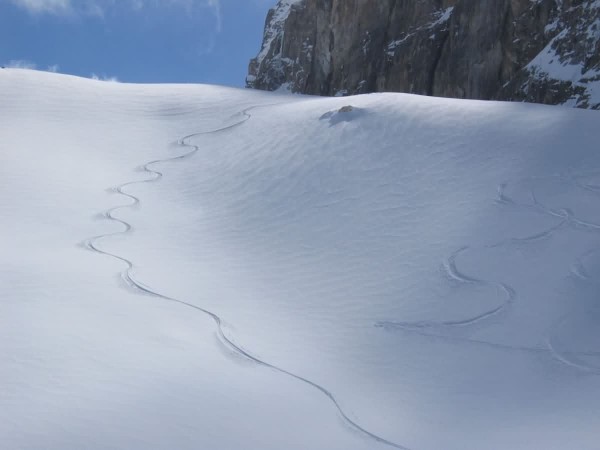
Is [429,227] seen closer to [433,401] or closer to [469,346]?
[469,346]

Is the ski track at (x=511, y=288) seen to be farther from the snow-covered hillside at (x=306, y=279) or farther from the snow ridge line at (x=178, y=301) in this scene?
the snow ridge line at (x=178, y=301)

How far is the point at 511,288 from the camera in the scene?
17.6ft

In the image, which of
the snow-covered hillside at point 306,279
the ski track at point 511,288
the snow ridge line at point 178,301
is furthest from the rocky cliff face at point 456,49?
the snow ridge line at point 178,301

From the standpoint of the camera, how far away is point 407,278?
570cm

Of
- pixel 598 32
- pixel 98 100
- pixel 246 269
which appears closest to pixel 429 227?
pixel 246 269

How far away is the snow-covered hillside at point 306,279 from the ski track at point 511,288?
19 mm

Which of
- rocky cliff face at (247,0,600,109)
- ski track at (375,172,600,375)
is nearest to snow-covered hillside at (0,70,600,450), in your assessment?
ski track at (375,172,600,375)

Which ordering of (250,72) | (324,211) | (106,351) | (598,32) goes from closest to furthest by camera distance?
1. (106,351)
2. (324,211)
3. (598,32)
4. (250,72)

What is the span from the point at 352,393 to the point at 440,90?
33.4 metres

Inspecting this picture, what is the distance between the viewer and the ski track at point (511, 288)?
4.57 m

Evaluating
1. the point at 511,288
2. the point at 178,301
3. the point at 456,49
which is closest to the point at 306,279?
the point at 178,301

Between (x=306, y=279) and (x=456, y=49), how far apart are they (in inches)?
1252

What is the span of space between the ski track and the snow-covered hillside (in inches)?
0.8

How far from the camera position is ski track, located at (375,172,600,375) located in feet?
15.0
